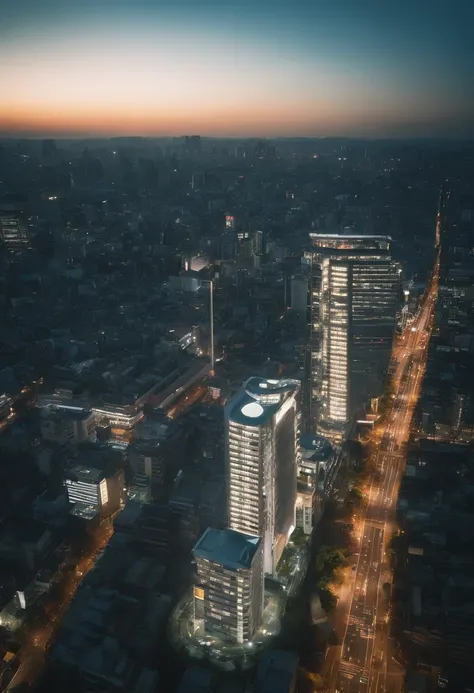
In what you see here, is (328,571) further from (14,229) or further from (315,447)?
(14,229)

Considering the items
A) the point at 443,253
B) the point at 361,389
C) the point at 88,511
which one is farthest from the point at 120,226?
the point at 88,511

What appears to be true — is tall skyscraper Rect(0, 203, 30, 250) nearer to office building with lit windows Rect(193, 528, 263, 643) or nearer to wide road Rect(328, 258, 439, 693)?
wide road Rect(328, 258, 439, 693)

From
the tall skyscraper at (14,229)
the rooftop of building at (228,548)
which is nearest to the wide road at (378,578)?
the rooftop of building at (228,548)

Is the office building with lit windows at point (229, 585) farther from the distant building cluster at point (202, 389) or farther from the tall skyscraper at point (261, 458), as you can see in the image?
the tall skyscraper at point (261, 458)

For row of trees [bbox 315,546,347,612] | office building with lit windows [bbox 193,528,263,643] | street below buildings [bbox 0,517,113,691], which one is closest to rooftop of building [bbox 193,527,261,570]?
office building with lit windows [bbox 193,528,263,643]

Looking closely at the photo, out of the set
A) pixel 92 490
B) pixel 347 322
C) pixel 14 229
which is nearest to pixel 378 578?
pixel 92 490
